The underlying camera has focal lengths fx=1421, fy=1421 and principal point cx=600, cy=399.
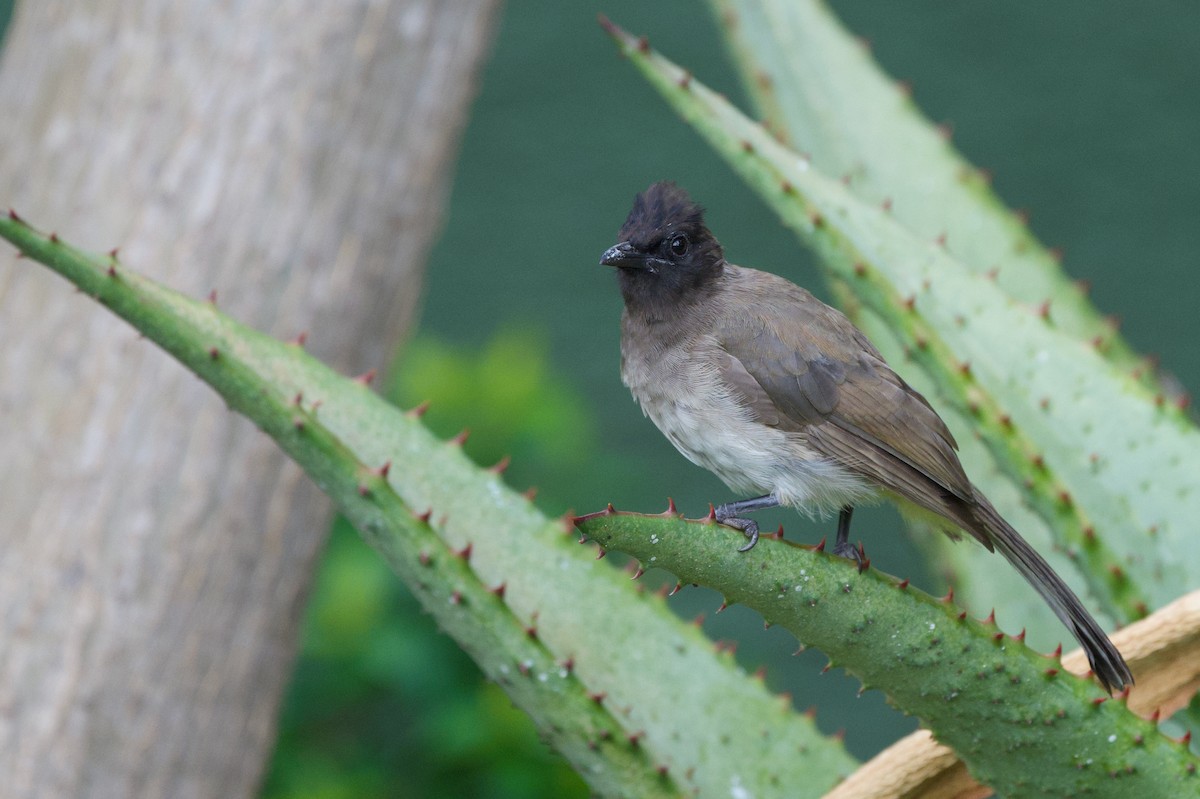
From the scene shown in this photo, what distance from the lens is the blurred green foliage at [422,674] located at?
3.60 m

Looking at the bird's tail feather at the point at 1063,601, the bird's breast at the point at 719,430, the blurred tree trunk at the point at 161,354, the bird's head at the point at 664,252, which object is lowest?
the bird's tail feather at the point at 1063,601

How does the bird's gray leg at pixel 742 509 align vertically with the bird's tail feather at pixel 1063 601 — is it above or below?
above

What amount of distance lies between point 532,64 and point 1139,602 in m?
3.61

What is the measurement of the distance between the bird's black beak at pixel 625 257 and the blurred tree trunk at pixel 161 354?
1.37m

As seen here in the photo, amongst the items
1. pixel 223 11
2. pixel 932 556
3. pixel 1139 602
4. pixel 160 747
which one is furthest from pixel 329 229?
pixel 1139 602

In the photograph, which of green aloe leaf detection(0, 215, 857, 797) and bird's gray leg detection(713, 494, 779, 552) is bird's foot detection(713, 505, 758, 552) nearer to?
bird's gray leg detection(713, 494, 779, 552)

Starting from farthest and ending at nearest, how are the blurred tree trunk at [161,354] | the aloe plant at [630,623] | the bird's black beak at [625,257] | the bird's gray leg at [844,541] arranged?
1. the blurred tree trunk at [161,354]
2. the bird's gray leg at [844,541]
3. the bird's black beak at [625,257]
4. the aloe plant at [630,623]

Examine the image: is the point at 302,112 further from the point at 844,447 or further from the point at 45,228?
the point at 844,447

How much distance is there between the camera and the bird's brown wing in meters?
1.45

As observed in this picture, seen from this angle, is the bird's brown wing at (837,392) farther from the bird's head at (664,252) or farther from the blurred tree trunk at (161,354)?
the blurred tree trunk at (161,354)

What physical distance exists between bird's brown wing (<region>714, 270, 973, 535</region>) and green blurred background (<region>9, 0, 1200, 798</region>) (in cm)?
262

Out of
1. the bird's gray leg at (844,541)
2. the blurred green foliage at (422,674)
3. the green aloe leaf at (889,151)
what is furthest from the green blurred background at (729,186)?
the bird's gray leg at (844,541)

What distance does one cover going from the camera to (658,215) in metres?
1.42

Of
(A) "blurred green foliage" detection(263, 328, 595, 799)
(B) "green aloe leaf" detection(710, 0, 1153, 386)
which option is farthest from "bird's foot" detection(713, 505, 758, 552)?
(A) "blurred green foliage" detection(263, 328, 595, 799)
